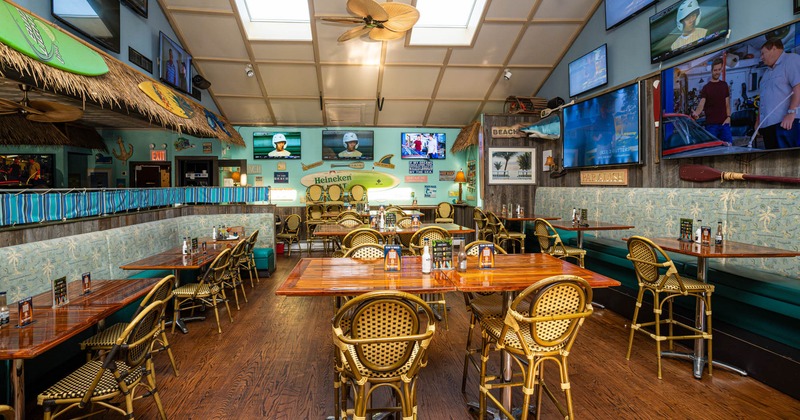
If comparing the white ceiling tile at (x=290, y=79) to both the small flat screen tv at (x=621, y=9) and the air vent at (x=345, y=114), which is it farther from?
the small flat screen tv at (x=621, y=9)

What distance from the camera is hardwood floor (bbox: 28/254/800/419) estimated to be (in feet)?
8.91

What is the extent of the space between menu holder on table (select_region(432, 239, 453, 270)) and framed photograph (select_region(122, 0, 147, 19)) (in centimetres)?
601

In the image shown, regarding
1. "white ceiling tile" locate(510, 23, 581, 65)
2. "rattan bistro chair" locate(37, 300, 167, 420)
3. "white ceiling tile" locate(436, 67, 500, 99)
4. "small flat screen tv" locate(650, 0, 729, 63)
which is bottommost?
"rattan bistro chair" locate(37, 300, 167, 420)

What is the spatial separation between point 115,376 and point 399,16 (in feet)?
16.5

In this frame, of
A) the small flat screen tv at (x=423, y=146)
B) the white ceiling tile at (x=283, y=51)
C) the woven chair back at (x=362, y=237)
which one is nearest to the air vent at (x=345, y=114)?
the small flat screen tv at (x=423, y=146)

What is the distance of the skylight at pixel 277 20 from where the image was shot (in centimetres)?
773

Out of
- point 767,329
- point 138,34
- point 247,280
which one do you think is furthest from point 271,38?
point 767,329

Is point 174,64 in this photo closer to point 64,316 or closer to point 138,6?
point 138,6

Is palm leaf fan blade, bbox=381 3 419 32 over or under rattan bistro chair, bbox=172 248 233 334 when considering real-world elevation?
over

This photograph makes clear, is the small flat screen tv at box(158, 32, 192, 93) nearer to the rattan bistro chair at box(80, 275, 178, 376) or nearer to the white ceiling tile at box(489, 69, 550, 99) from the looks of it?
the rattan bistro chair at box(80, 275, 178, 376)

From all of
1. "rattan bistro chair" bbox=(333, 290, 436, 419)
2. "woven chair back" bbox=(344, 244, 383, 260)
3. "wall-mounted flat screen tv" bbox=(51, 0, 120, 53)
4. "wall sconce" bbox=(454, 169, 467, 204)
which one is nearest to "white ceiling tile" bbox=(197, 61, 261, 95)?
"wall-mounted flat screen tv" bbox=(51, 0, 120, 53)

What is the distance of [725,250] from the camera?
3.32 metres

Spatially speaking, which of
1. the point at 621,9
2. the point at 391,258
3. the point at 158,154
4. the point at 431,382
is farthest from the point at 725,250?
the point at 158,154

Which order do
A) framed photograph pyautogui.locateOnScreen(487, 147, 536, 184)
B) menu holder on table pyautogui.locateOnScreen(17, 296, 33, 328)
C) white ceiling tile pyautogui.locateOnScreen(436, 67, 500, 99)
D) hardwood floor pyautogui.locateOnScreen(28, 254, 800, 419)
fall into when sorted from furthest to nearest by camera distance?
1. framed photograph pyautogui.locateOnScreen(487, 147, 536, 184)
2. white ceiling tile pyautogui.locateOnScreen(436, 67, 500, 99)
3. hardwood floor pyautogui.locateOnScreen(28, 254, 800, 419)
4. menu holder on table pyautogui.locateOnScreen(17, 296, 33, 328)
